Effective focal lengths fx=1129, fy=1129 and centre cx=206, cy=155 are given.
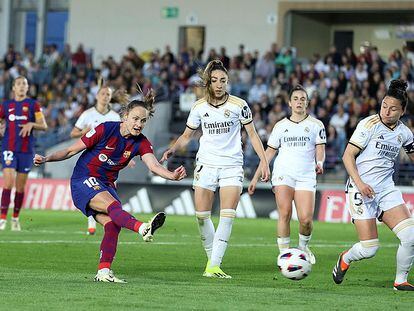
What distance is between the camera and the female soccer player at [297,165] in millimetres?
14898

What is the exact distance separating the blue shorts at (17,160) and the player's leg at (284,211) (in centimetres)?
642

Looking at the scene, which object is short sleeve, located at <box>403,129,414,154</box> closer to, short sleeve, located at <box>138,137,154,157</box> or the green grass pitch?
the green grass pitch

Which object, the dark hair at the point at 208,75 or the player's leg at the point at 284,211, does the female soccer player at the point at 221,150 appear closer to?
the dark hair at the point at 208,75

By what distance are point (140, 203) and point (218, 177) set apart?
1525 centimetres

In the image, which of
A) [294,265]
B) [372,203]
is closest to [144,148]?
[294,265]

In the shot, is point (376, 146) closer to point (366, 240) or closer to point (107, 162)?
point (366, 240)

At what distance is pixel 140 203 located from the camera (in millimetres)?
28359

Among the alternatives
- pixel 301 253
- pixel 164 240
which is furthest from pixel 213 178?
pixel 164 240

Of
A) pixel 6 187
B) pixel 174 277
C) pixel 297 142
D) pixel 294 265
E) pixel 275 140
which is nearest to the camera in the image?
pixel 294 265

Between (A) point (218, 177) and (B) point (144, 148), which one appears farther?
(A) point (218, 177)

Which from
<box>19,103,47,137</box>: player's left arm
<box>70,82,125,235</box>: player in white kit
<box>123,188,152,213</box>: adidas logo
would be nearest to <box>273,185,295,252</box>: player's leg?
<box>70,82,125,235</box>: player in white kit

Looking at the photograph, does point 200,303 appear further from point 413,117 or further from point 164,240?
point 413,117

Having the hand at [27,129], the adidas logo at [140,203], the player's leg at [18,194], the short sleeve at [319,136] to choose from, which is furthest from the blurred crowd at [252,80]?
the short sleeve at [319,136]

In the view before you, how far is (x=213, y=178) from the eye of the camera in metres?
13.2
